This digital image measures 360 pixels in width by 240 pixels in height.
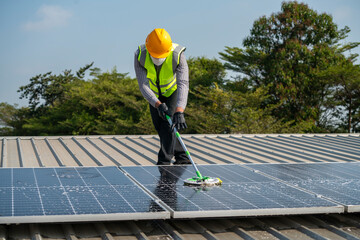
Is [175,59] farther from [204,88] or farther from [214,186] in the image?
[204,88]

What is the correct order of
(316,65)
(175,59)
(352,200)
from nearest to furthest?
1. (352,200)
2. (175,59)
3. (316,65)

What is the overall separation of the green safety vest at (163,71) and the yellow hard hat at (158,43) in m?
0.15

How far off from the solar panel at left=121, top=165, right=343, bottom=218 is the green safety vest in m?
1.75

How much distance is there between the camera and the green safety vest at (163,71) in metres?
7.59

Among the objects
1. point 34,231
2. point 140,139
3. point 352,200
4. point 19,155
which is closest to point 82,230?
point 34,231

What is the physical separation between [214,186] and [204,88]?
3612 centimetres

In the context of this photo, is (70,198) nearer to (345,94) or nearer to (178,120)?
(178,120)

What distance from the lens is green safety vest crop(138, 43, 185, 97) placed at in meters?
7.59

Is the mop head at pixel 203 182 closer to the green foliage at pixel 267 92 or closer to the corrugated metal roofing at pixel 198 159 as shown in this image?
the corrugated metal roofing at pixel 198 159

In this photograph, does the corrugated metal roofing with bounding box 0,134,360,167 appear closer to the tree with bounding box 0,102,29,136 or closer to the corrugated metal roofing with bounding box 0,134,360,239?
the corrugated metal roofing with bounding box 0,134,360,239

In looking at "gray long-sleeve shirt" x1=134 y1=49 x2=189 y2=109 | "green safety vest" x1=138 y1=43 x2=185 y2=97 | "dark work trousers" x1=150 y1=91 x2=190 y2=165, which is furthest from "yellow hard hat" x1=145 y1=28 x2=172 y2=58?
"dark work trousers" x1=150 y1=91 x2=190 y2=165

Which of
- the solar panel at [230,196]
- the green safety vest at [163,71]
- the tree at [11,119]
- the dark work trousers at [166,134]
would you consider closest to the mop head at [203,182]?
the solar panel at [230,196]

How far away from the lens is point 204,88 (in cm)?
4184

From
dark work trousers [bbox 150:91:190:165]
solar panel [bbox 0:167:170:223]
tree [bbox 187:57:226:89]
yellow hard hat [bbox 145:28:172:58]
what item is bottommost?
solar panel [bbox 0:167:170:223]
